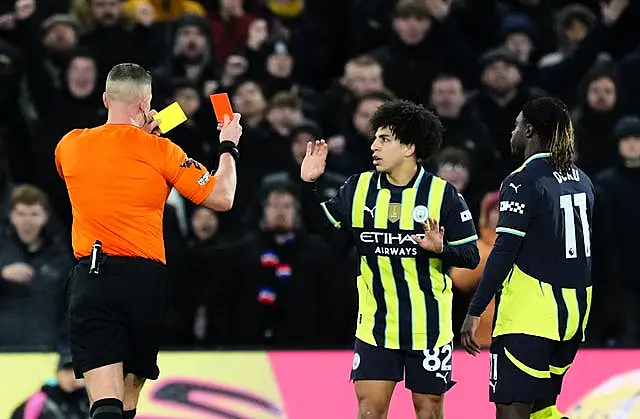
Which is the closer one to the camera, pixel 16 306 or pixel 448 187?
pixel 448 187

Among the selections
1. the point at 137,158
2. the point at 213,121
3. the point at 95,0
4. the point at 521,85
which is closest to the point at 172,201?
the point at 213,121

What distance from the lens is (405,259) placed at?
7.76 meters

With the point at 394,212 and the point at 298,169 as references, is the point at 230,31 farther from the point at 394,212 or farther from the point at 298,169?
the point at 394,212

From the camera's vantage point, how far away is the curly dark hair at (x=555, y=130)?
24.6 feet

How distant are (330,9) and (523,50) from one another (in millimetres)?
1708

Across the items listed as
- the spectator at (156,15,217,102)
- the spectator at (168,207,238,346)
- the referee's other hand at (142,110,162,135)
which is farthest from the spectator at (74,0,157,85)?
the referee's other hand at (142,110,162,135)

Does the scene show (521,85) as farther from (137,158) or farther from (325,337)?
(137,158)

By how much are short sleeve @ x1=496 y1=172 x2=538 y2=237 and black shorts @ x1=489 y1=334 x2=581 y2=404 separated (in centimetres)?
51

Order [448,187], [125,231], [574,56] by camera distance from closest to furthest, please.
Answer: [125,231]
[448,187]
[574,56]

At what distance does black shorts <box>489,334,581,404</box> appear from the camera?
7.39 m

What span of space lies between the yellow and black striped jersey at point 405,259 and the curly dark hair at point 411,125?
182 mm

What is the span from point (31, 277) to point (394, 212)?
339cm

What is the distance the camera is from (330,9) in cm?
1344

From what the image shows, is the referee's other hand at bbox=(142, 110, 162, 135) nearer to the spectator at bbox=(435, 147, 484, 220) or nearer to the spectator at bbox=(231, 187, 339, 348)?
the spectator at bbox=(231, 187, 339, 348)
